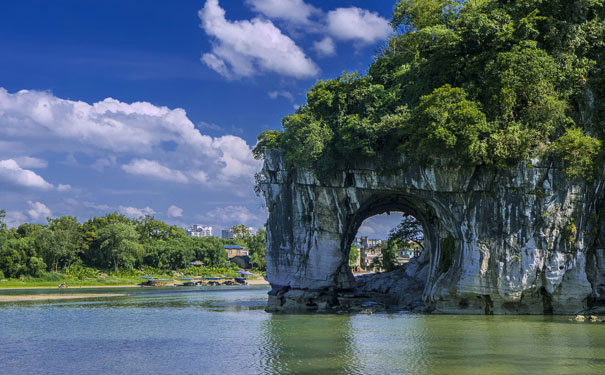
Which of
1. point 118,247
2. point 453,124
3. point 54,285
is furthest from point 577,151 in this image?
point 118,247

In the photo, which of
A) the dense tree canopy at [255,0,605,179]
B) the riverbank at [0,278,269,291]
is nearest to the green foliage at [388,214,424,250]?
the dense tree canopy at [255,0,605,179]

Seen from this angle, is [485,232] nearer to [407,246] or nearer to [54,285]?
[407,246]

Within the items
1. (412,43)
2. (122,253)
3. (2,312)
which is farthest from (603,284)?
(122,253)

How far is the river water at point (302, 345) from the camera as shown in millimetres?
15719

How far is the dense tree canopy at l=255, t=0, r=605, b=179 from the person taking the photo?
24531mm

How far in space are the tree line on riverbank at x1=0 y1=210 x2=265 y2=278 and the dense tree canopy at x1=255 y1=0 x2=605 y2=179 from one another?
4452 cm

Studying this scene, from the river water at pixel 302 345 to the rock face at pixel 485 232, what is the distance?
1623 mm

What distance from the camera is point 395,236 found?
43.2m

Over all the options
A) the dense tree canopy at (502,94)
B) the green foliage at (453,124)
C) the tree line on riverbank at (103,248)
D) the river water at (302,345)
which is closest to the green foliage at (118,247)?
the tree line on riverbank at (103,248)

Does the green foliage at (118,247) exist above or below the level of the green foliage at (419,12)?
below

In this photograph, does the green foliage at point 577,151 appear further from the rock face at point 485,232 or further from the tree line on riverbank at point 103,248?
the tree line on riverbank at point 103,248

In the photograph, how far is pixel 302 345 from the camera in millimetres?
19297

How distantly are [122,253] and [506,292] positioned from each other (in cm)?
5234

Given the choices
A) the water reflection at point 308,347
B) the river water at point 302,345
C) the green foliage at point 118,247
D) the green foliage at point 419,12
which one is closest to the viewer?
the water reflection at point 308,347
